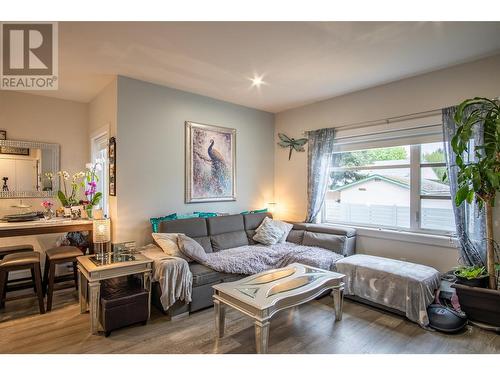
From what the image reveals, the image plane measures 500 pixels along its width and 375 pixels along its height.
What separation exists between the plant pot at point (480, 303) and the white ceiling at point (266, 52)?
230 centimetres

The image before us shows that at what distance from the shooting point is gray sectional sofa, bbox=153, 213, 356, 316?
2.91 m

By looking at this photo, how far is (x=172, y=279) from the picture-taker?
2.67 metres

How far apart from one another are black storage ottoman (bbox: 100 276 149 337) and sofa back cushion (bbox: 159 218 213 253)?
0.79 m

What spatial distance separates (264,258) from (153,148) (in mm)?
2046

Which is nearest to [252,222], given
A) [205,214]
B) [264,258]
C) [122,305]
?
[205,214]

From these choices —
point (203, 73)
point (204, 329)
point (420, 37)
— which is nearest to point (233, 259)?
point (204, 329)

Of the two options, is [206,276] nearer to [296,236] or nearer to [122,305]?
[122,305]

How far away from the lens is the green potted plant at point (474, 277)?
256 cm

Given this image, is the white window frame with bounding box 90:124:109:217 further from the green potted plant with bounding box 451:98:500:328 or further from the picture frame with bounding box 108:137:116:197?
the green potted plant with bounding box 451:98:500:328

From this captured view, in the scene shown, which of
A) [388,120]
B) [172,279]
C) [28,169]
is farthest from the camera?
[28,169]

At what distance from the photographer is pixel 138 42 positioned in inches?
99.3

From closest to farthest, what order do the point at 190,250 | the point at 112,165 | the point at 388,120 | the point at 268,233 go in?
the point at 190,250
the point at 112,165
the point at 388,120
the point at 268,233

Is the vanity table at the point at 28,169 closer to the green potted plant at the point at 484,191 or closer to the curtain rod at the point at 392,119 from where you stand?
the curtain rod at the point at 392,119

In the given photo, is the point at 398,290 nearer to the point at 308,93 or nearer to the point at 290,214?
the point at 290,214
